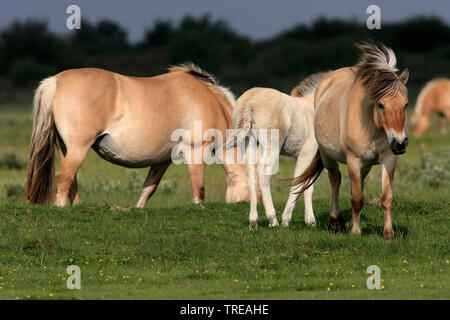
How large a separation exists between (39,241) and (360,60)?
4547 millimetres

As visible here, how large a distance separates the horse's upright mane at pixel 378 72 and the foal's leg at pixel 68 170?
4.41 m

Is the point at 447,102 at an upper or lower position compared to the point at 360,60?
lower

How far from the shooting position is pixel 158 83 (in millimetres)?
13578

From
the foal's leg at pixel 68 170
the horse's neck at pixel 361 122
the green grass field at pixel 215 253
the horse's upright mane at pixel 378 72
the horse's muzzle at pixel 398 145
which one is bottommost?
the green grass field at pixel 215 253

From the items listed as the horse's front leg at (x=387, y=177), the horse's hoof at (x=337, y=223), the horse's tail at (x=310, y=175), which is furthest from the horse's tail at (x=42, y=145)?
the horse's front leg at (x=387, y=177)

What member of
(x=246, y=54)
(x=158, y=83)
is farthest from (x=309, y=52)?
(x=158, y=83)

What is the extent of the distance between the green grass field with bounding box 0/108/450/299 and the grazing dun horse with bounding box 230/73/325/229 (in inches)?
13.0

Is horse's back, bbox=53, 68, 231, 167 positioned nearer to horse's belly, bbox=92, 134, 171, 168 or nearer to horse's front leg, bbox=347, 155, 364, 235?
horse's belly, bbox=92, 134, 171, 168

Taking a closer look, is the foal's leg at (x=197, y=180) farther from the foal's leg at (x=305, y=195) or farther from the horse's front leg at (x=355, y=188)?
the horse's front leg at (x=355, y=188)

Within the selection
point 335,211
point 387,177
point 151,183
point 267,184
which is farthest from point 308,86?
point 151,183

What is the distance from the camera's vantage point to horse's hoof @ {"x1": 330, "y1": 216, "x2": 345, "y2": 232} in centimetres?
1118

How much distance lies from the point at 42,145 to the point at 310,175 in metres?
4.04

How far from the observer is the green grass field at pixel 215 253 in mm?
8156
